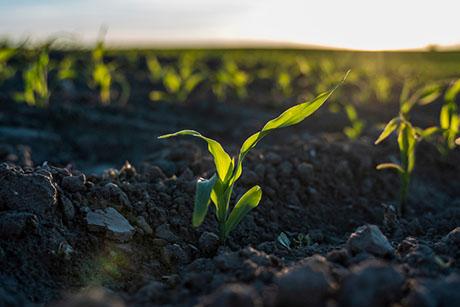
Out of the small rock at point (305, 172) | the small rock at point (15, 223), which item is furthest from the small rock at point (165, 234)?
the small rock at point (305, 172)

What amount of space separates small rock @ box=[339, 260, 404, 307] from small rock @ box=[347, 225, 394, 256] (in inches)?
16.8

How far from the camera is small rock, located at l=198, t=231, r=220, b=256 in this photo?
203 cm

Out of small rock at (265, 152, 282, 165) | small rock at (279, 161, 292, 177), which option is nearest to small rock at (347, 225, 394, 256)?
small rock at (279, 161, 292, 177)

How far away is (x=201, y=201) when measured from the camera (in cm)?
164

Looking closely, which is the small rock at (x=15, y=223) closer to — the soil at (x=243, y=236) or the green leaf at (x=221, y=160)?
the soil at (x=243, y=236)

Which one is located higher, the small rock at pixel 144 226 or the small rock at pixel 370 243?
the small rock at pixel 370 243

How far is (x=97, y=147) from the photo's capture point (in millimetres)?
4617

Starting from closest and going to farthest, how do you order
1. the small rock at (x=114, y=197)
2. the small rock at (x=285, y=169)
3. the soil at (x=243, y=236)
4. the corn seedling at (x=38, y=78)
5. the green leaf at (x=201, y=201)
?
1. the soil at (x=243, y=236)
2. the green leaf at (x=201, y=201)
3. the small rock at (x=114, y=197)
4. the small rock at (x=285, y=169)
5. the corn seedling at (x=38, y=78)

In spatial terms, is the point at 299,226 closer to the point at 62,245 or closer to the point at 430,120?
the point at 62,245

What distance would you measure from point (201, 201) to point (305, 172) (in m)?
1.39

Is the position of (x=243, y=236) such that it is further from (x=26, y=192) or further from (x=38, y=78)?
(x=38, y=78)

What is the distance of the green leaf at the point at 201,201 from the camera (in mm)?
1593

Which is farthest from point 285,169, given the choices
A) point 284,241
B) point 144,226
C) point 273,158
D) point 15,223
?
point 15,223

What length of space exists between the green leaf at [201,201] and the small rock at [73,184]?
612mm
